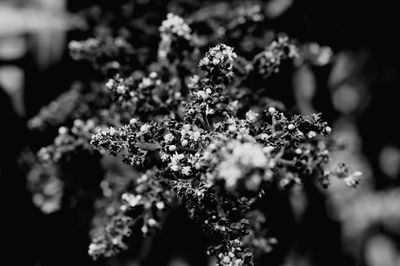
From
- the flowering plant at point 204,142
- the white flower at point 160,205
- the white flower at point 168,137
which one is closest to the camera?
the flowering plant at point 204,142

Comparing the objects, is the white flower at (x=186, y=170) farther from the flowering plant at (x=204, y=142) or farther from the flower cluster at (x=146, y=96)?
the flower cluster at (x=146, y=96)

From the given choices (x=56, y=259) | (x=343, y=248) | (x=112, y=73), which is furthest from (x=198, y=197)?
(x=343, y=248)

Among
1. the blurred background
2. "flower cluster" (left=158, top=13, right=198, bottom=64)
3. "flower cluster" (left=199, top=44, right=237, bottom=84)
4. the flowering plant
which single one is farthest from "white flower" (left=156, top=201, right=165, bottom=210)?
the blurred background

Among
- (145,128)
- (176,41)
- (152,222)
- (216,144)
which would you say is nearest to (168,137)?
(145,128)

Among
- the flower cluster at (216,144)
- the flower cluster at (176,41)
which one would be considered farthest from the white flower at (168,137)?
the flower cluster at (176,41)

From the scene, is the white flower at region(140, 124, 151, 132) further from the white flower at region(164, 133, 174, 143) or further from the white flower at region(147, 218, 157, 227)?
the white flower at region(147, 218, 157, 227)

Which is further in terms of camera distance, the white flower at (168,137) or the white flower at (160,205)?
the white flower at (160,205)

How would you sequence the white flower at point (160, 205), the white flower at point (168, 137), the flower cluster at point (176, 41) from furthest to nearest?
the flower cluster at point (176, 41) → the white flower at point (160, 205) → the white flower at point (168, 137)

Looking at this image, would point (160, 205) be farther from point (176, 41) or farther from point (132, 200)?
point (176, 41)

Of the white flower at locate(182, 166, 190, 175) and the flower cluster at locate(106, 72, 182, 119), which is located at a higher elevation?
the flower cluster at locate(106, 72, 182, 119)
